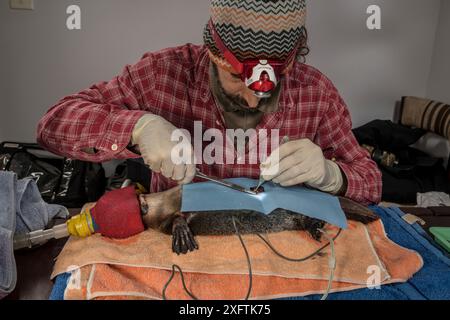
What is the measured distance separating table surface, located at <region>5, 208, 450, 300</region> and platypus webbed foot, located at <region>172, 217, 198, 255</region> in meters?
0.26

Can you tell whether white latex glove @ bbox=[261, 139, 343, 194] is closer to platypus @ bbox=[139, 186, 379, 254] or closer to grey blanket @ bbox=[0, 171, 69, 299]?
platypus @ bbox=[139, 186, 379, 254]

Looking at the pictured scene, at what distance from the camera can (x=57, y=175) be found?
2.11 metres

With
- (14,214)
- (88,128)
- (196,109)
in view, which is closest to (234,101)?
(196,109)

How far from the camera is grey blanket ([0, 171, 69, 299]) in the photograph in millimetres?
731

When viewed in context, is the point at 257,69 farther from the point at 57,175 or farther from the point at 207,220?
the point at 57,175

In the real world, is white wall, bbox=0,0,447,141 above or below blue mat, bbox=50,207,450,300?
above

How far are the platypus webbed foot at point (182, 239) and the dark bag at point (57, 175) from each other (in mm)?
1399

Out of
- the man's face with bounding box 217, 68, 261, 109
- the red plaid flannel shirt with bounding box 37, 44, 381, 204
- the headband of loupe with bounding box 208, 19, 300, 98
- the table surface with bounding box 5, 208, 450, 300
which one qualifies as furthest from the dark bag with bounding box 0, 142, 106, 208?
the headband of loupe with bounding box 208, 19, 300, 98

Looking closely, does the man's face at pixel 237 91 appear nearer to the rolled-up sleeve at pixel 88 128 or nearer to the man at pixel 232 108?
the man at pixel 232 108

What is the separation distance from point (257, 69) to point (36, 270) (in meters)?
0.64

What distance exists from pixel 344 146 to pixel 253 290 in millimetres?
647

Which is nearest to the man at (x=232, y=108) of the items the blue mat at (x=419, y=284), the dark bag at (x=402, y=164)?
the blue mat at (x=419, y=284)

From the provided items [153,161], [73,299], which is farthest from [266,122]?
[73,299]
